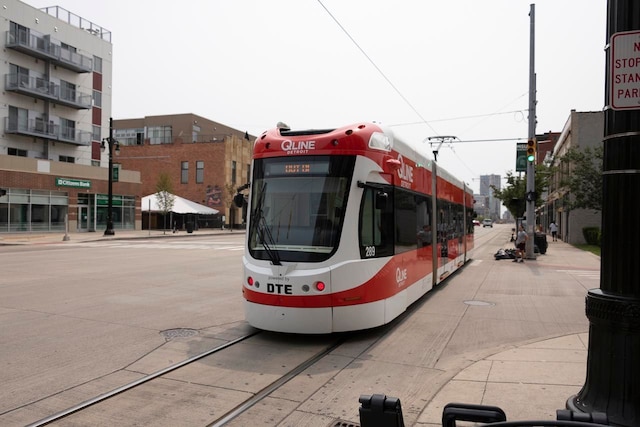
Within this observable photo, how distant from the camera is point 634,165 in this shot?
370 centimetres

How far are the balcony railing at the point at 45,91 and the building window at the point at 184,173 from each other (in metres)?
15.7

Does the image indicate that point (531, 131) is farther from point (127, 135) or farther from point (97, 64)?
point (127, 135)

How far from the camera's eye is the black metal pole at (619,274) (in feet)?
11.9

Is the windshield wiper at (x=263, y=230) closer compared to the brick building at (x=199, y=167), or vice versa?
the windshield wiper at (x=263, y=230)

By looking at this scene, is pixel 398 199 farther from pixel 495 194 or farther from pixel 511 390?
pixel 495 194

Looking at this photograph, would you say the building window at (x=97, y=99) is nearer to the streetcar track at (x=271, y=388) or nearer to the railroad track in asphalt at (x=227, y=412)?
the railroad track in asphalt at (x=227, y=412)

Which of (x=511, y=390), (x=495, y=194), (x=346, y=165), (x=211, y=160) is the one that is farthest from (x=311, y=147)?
(x=211, y=160)

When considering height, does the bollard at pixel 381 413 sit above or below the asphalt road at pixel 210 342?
above

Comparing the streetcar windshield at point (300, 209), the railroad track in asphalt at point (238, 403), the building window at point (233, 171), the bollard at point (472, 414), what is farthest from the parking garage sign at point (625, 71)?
the building window at point (233, 171)

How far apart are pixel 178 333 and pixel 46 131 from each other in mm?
44912

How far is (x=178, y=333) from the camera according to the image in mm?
8109

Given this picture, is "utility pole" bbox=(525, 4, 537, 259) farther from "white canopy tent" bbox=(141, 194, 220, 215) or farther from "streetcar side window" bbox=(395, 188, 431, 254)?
"white canopy tent" bbox=(141, 194, 220, 215)

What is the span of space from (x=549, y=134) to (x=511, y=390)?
373ft

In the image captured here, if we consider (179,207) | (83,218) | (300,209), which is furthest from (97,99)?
(300,209)
